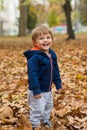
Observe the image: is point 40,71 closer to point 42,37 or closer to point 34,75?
point 34,75

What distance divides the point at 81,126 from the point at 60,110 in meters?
0.56

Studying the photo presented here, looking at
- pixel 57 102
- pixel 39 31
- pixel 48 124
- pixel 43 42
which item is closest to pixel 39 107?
pixel 48 124

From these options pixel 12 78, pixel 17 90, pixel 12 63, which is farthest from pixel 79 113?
→ pixel 12 63

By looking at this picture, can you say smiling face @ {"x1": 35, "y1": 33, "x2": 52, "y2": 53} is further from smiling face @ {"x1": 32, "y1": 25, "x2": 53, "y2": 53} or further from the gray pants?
the gray pants

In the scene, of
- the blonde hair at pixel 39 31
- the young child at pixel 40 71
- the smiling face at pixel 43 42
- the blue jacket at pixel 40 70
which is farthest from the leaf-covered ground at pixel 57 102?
the blonde hair at pixel 39 31

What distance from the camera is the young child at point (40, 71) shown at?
4.93m

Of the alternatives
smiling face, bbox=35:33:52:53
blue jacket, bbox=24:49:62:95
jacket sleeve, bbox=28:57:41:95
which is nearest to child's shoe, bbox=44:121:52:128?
blue jacket, bbox=24:49:62:95

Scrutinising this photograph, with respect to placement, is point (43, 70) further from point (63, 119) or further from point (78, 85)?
point (78, 85)

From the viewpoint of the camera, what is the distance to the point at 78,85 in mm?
8180

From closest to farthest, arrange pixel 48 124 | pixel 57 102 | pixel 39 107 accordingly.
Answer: pixel 39 107, pixel 48 124, pixel 57 102

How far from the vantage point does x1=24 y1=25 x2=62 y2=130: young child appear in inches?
194

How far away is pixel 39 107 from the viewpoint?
5148 mm

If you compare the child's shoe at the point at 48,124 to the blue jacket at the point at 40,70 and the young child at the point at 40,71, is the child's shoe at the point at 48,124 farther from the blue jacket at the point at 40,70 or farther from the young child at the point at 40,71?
the blue jacket at the point at 40,70

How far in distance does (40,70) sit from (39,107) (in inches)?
18.3
